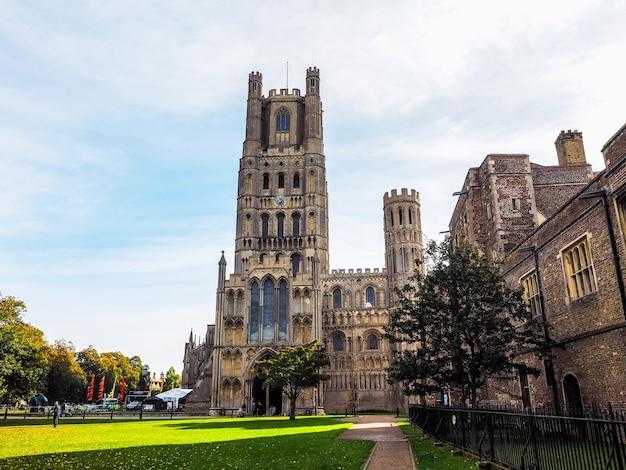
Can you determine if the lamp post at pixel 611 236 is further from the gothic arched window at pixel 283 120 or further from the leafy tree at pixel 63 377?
the leafy tree at pixel 63 377

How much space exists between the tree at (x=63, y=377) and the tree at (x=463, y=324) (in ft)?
195

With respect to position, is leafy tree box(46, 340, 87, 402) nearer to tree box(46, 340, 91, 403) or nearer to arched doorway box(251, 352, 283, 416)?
tree box(46, 340, 91, 403)

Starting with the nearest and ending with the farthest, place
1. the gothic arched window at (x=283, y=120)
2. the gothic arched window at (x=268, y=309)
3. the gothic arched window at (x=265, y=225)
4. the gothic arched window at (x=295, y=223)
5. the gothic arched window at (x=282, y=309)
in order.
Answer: the gothic arched window at (x=282, y=309)
the gothic arched window at (x=268, y=309)
the gothic arched window at (x=265, y=225)
the gothic arched window at (x=295, y=223)
the gothic arched window at (x=283, y=120)

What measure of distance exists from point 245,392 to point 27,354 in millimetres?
22766

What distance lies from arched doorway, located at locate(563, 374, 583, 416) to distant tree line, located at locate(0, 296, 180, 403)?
3025cm

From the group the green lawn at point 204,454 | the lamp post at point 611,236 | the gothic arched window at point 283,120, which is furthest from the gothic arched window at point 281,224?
the lamp post at point 611,236

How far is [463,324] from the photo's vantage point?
17703 mm

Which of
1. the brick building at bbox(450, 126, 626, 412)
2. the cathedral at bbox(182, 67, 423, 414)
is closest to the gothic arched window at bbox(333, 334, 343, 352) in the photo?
the cathedral at bbox(182, 67, 423, 414)

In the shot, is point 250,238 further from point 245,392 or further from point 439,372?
point 439,372

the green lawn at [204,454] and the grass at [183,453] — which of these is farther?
the grass at [183,453]

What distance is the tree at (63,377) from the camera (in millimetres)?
66062

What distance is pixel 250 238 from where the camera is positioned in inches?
2456

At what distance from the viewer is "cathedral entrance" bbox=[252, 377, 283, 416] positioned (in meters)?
51.3

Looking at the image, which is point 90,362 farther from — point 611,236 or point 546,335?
point 611,236
